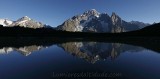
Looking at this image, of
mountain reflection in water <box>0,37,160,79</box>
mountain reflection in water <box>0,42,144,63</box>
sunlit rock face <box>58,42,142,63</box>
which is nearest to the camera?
mountain reflection in water <box>0,37,160,79</box>

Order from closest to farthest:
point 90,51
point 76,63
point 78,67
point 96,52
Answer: point 78,67, point 76,63, point 96,52, point 90,51

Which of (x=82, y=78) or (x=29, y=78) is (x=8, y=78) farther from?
(x=82, y=78)

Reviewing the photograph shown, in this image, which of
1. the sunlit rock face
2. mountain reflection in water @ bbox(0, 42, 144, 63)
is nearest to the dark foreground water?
the sunlit rock face

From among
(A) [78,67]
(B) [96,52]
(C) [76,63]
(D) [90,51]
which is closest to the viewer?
(A) [78,67]

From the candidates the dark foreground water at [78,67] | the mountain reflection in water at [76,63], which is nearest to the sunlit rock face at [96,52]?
the mountain reflection in water at [76,63]

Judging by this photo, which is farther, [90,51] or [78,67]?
[90,51]

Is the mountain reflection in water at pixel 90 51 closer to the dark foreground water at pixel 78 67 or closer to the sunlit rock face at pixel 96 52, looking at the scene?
the sunlit rock face at pixel 96 52

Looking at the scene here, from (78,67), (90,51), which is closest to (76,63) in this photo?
(78,67)

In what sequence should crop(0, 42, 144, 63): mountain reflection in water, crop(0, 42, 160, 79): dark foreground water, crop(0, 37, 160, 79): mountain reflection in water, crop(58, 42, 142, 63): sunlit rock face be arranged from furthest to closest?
crop(0, 42, 144, 63): mountain reflection in water → crop(58, 42, 142, 63): sunlit rock face → crop(0, 37, 160, 79): mountain reflection in water → crop(0, 42, 160, 79): dark foreground water

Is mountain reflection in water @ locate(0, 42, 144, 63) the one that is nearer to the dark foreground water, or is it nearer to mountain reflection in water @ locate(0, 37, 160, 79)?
mountain reflection in water @ locate(0, 37, 160, 79)

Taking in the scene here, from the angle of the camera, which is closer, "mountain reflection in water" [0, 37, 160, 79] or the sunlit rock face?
"mountain reflection in water" [0, 37, 160, 79]

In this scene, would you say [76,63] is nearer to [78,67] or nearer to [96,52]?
[78,67]

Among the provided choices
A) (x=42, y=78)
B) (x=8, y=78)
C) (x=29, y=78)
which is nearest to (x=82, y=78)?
(x=42, y=78)

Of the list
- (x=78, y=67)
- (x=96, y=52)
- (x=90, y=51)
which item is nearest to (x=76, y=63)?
(x=78, y=67)
